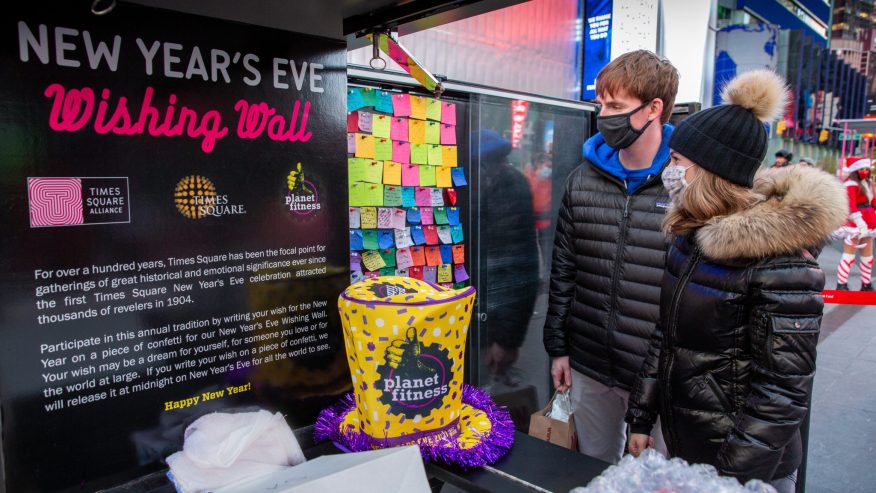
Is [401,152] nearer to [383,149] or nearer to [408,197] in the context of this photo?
[383,149]

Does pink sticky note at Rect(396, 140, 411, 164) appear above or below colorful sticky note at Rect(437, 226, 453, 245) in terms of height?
above

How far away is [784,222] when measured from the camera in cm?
151

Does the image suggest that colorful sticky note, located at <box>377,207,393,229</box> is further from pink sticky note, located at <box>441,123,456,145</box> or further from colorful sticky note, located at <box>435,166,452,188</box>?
pink sticky note, located at <box>441,123,456,145</box>

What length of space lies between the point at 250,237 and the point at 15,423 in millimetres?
554

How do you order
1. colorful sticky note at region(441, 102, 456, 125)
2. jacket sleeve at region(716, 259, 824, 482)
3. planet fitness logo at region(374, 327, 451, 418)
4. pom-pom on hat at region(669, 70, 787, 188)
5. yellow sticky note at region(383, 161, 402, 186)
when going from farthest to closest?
1. colorful sticky note at region(441, 102, 456, 125)
2. yellow sticky note at region(383, 161, 402, 186)
3. pom-pom on hat at region(669, 70, 787, 188)
4. jacket sleeve at region(716, 259, 824, 482)
5. planet fitness logo at region(374, 327, 451, 418)

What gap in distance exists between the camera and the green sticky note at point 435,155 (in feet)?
10.2

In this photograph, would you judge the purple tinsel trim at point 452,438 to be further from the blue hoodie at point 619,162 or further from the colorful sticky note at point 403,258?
the colorful sticky note at point 403,258

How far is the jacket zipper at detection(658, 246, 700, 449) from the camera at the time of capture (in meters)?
1.67

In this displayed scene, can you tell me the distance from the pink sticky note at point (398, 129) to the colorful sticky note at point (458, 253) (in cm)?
72

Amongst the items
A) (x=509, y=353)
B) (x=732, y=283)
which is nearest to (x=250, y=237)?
(x=732, y=283)

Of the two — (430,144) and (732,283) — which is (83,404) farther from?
(430,144)

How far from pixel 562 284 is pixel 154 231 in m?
1.71

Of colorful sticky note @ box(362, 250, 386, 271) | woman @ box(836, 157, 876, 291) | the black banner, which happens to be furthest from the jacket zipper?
woman @ box(836, 157, 876, 291)

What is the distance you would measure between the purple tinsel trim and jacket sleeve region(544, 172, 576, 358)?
107 centimetres
